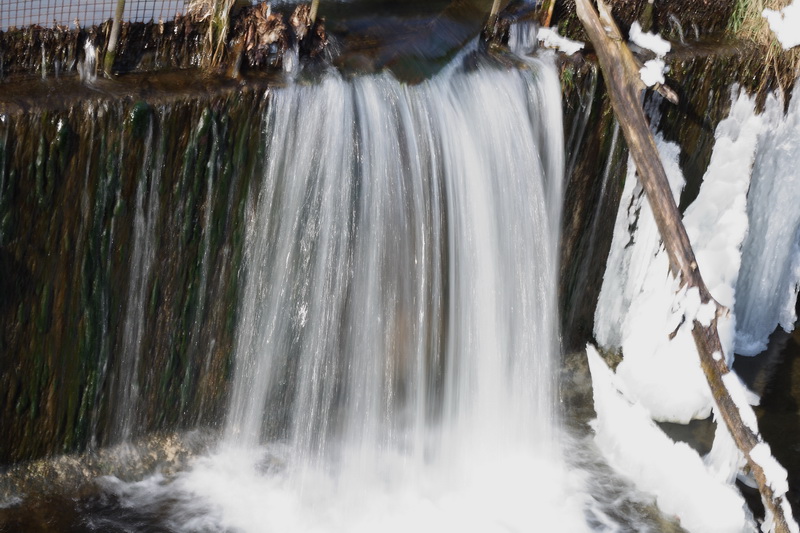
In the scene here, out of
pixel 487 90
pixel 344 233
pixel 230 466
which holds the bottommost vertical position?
pixel 230 466

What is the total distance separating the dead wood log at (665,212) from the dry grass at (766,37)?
133 cm

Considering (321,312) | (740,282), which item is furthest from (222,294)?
(740,282)

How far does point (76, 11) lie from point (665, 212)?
310 cm

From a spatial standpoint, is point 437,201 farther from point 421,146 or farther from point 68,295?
point 68,295

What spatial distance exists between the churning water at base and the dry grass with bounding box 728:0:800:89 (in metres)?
1.76

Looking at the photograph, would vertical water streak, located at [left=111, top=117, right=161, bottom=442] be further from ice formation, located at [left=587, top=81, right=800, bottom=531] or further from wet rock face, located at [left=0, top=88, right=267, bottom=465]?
ice formation, located at [left=587, top=81, right=800, bottom=531]

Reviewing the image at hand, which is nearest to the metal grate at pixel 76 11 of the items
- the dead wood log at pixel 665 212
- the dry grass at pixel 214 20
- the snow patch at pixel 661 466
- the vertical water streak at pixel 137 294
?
the dry grass at pixel 214 20

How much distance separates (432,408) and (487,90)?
5.76 feet

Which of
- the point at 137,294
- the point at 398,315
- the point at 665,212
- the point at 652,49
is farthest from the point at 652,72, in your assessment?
the point at 137,294

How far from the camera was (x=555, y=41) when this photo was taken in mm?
5953

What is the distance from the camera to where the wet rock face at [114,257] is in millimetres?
4398

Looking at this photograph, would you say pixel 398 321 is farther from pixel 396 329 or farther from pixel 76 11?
pixel 76 11

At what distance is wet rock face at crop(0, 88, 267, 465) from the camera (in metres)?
4.40

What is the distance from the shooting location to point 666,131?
6289 mm
